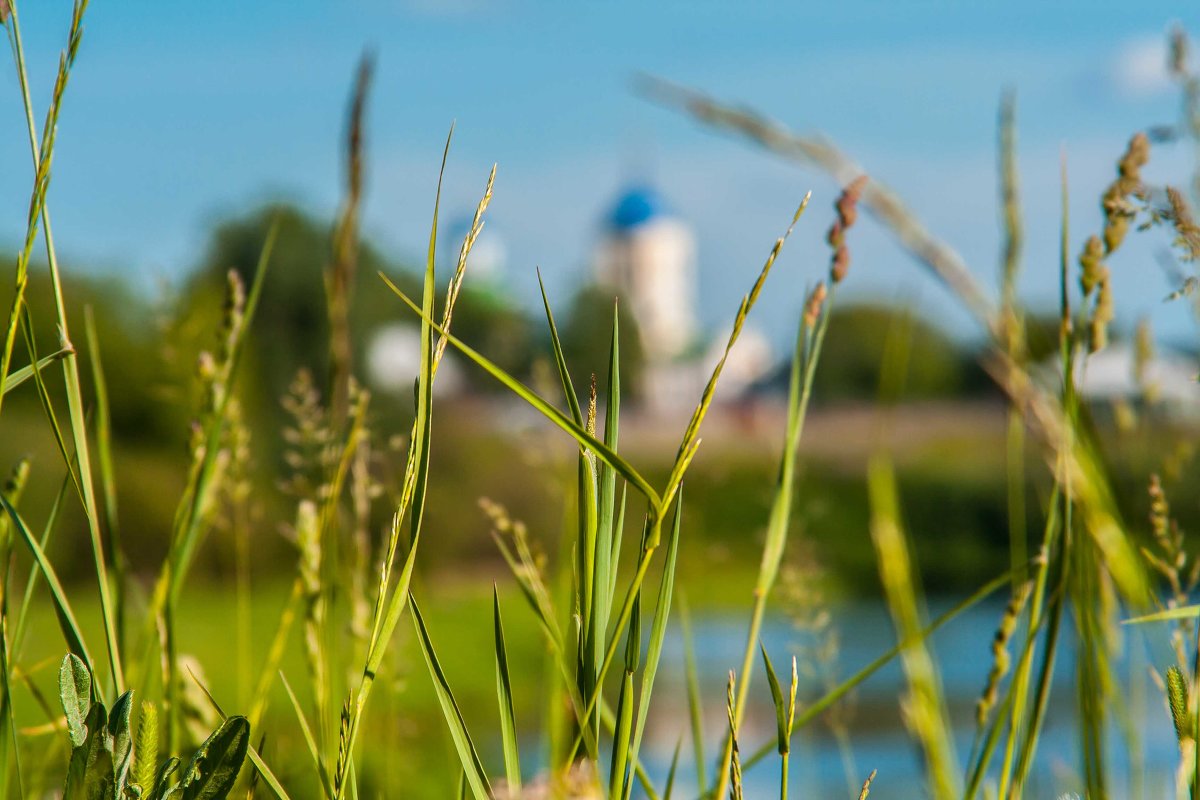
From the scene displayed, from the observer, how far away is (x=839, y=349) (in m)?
34.8

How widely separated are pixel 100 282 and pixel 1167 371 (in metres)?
25.8

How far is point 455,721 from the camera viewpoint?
1.81ft

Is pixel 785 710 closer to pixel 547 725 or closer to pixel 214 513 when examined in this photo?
pixel 547 725

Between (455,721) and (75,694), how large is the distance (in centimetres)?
18

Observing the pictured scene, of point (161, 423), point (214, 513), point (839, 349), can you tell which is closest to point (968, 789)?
point (214, 513)

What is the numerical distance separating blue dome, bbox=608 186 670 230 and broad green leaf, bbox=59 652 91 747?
61.8 meters

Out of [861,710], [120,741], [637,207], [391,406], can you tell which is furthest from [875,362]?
[637,207]

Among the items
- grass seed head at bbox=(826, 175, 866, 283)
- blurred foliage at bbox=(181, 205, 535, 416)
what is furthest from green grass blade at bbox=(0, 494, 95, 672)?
blurred foliage at bbox=(181, 205, 535, 416)

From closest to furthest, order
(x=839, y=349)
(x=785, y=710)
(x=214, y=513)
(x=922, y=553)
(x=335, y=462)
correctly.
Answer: (x=785, y=710)
(x=335, y=462)
(x=214, y=513)
(x=922, y=553)
(x=839, y=349)

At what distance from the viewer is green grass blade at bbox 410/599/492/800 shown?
534mm

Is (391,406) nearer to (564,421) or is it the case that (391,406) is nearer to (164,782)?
(164,782)

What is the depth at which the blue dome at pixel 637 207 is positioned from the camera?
Result: 6172cm

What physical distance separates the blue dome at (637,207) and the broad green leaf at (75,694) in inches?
2433

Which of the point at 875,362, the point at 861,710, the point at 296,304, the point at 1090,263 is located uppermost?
the point at 875,362
